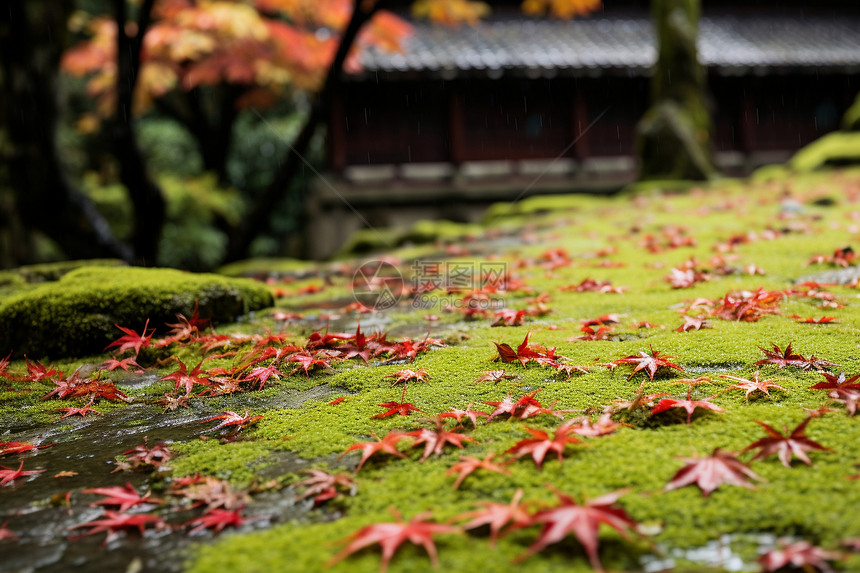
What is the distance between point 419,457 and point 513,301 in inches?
89.2

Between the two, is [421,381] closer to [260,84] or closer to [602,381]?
[602,381]

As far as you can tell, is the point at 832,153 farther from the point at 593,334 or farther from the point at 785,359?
the point at 785,359

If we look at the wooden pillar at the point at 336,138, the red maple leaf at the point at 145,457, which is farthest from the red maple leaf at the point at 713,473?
the wooden pillar at the point at 336,138

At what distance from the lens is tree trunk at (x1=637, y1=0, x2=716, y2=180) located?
1030 cm

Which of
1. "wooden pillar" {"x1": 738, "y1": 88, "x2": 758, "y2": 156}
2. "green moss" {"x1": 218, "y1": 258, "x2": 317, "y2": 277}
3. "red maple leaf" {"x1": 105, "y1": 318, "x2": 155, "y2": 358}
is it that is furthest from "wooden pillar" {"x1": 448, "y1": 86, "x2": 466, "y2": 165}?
"red maple leaf" {"x1": 105, "y1": 318, "x2": 155, "y2": 358}

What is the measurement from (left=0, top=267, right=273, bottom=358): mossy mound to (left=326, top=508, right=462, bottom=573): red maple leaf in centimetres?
231

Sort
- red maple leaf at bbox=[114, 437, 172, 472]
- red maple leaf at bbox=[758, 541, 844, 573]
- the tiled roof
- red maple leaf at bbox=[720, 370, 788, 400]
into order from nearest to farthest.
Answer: red maple leaf at bbox=[758, 541, 844, 573] < red maple leaf at bbox=[114, 437, 172, 472] < red maple leaf at bbox=[720, 370, 788, 400] < the tiled roof

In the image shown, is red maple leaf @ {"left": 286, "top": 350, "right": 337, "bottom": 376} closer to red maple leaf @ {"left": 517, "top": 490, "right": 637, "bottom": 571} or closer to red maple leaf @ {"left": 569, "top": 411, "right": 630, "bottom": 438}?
red maple leaf @ {"left": 569, "top": 411, "right": 630, "bottom": 438}

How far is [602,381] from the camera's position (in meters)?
2.10

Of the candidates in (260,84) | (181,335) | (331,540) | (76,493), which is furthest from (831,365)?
(260,84)

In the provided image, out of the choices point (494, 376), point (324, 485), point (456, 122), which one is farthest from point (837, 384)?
point (456, 122)

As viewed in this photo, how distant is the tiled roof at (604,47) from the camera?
1288 centimetres

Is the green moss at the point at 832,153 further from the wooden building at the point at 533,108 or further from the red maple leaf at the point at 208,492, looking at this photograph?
the red maple leaf at the point at 208,492

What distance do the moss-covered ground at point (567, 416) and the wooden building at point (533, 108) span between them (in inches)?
362
